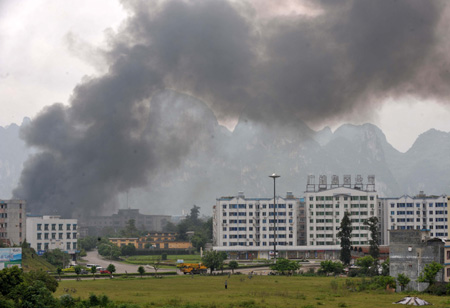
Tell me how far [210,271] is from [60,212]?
77.3 metres

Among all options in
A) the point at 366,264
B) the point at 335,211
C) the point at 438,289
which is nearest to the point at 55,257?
the point at 366,264

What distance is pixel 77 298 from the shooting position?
45.2m

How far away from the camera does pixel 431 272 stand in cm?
5206

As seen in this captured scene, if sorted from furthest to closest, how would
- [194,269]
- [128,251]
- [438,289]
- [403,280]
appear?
[128,251] → [194,269] → [403,280] → [438,289]

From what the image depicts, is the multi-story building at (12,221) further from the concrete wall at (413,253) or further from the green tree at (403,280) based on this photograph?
the green tree at (403,280)

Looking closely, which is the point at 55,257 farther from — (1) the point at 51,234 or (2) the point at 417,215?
(2) the point at 417,215

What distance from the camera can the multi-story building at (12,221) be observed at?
105 meters

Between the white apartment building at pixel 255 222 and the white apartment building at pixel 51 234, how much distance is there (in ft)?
92.6

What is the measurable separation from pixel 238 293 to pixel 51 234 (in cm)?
6675

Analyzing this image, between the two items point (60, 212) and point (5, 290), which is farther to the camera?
point (60, 212)

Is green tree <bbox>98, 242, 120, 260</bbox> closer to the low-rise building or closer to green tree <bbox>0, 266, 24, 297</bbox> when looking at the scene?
the low-rise building

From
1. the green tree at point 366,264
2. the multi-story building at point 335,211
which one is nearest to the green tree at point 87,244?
the multi-story building at point 335,211

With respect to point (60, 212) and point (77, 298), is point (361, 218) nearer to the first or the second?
point (60, 212)

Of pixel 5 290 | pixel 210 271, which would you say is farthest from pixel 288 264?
pixel 5 290
